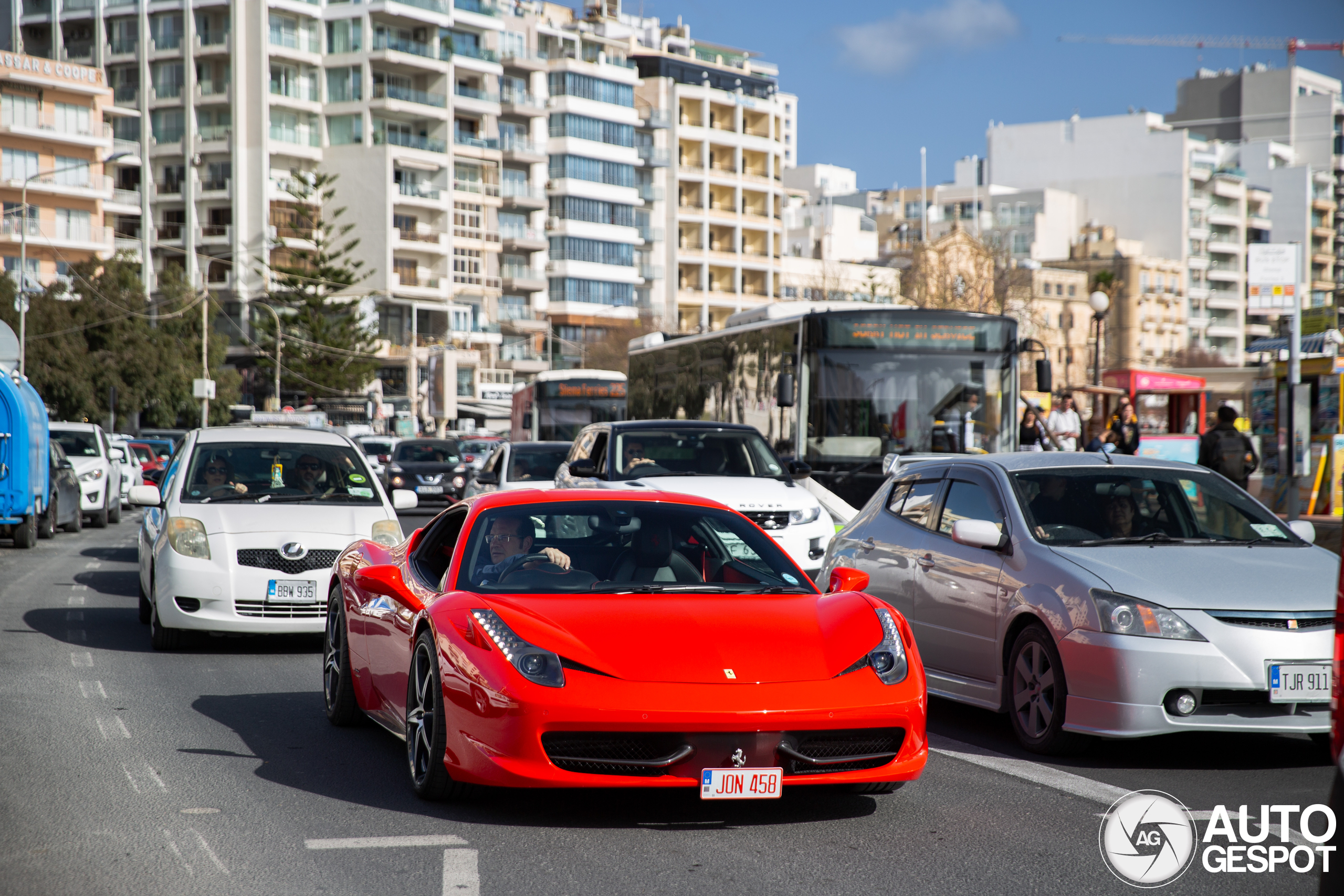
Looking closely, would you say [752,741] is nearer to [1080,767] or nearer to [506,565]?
[506,565]

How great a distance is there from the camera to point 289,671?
1051cm

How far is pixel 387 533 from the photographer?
11.8 m

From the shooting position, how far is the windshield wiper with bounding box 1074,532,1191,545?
803 centimetres

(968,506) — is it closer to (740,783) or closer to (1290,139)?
(740,783)


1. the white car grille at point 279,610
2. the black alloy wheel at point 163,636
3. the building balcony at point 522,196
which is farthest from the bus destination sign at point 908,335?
the building balcony at point 522,196

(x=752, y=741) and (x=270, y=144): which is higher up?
(x=270, y=144)

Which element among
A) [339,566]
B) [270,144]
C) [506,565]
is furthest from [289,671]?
[270,144]

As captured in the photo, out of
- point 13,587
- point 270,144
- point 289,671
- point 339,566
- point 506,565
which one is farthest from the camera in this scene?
point 270,144

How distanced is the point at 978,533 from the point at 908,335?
40.5 feet

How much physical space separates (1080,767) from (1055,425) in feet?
58.3

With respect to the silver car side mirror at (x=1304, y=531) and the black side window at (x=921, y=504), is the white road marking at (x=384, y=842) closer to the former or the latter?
the black side window at (x=921, y=504)

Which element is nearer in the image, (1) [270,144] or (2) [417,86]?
(1) [270,144]

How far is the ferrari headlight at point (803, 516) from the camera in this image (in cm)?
1409

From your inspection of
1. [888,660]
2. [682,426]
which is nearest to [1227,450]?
[682,426]
